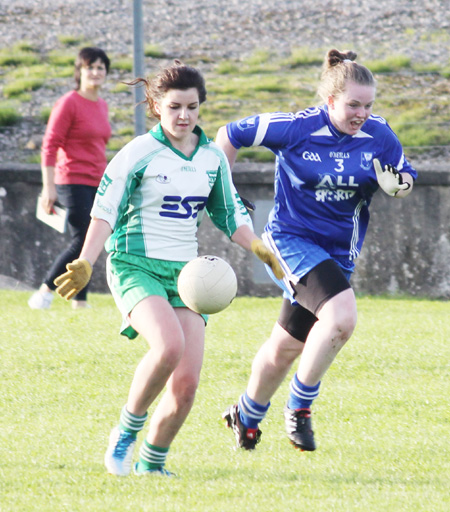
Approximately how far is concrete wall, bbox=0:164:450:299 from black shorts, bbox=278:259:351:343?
573 cm

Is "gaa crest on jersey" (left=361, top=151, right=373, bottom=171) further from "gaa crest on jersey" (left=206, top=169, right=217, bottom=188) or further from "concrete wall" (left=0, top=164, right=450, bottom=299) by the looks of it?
"concrete wall" (left=0, top=164, right=450, bottom=299)

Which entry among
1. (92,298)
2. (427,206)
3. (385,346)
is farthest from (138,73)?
(385,346)

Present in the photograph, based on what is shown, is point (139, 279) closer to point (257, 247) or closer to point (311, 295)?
point (257, 247)

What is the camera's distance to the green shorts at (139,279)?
4211mm

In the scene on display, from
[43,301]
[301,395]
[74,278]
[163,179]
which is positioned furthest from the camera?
[43,301]

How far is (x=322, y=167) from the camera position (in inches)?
192

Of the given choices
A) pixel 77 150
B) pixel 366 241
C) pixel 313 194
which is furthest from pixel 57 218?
pixel 313 194

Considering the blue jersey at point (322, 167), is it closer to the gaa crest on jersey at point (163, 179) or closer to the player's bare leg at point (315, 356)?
the player's bare leg at point (315, 356)

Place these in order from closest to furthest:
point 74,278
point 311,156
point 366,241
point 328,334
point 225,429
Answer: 1. point 74,278
2. point 328,334
3. point 311,156
4. point 225,429
5. point 366,241

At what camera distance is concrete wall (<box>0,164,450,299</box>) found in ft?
34.9

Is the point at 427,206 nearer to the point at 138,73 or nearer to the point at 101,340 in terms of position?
the point at 138,73

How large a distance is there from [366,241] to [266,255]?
6485 mm

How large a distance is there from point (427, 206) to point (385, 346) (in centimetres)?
343

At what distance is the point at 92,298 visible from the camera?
10.3 m
